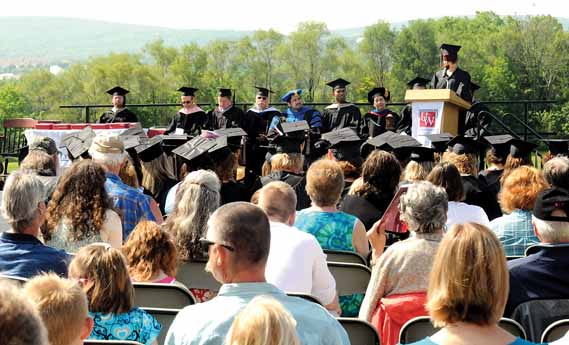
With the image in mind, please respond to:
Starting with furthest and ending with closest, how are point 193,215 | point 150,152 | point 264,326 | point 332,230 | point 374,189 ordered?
1. point 150,152
2. point 374,189
3. point 332,230
4. point 193,215
5. point 264,326

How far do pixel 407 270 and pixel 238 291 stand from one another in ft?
4.46

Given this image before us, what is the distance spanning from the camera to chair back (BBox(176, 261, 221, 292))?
4.60m

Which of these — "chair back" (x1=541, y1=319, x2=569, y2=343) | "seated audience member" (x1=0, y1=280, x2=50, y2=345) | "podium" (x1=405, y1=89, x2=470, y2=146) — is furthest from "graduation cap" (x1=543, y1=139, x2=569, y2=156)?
"seated audience member" (x1=0, y1=280, x2=50, y2=345)

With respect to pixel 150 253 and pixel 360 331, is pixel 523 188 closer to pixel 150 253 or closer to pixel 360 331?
pixel 360 331

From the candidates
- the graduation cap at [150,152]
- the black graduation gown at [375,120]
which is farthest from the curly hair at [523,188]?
the black graduation gown at [375,120]

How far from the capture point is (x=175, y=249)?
425 centimetres

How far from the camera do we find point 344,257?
5.02 meters

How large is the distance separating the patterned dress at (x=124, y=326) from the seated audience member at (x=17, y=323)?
1.90 m

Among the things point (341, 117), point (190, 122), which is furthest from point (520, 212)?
point (190, 122)

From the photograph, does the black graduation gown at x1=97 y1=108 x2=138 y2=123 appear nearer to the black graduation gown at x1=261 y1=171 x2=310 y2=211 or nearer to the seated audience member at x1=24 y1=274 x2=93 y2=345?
the black graduation gown at x1=261 y1=171 x2=310 y2=211

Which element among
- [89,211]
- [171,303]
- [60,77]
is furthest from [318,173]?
[60,77]

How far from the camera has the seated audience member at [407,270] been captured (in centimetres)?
410

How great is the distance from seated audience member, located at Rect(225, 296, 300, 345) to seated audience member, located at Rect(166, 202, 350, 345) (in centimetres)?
59

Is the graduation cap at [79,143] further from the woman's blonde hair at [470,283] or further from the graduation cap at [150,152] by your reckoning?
the woman's blonde hair at [470,283]
